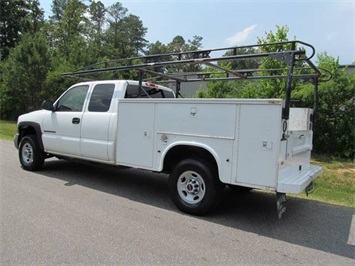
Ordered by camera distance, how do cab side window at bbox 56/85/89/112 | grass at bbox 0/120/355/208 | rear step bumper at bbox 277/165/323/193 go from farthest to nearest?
cab side window at bbox 56/85/89/112 < grass at bbox 0/120/355/208 < rear step bumper at bbox 277/165/323/193

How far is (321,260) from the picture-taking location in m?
3.87

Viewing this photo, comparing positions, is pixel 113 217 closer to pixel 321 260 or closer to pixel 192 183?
pixel 192 183

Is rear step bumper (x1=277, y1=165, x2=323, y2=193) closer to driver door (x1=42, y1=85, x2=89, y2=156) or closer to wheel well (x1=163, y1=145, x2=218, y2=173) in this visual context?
wheel well (x1=163, y1=145, x2=218, y2=173)

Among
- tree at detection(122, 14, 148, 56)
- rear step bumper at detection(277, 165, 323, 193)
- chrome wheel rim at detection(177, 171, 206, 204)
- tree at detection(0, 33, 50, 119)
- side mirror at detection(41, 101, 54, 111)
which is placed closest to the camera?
rear step bumper at detection(277, 165, 323, 193)

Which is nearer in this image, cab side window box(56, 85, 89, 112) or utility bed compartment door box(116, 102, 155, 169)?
utility bed compartment door box(116, 102, 155, 169)

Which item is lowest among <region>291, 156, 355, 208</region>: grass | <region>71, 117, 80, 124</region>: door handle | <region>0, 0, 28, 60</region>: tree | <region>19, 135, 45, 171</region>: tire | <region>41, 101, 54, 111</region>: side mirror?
<region>291, 156, 355, 208</region>: grass

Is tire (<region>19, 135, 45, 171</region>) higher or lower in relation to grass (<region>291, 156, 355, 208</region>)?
higher

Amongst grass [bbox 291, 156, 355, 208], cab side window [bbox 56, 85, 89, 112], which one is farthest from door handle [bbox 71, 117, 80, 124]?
grass [bbox 291, 156, 355, 208]

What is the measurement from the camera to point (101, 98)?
6.71 m

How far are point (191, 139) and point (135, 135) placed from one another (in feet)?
3.83

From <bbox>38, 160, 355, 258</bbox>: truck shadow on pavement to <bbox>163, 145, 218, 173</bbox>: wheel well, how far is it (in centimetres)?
69

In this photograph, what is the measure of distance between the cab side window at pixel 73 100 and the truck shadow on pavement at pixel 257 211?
4.96ft

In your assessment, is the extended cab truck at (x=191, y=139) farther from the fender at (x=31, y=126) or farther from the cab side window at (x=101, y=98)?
the fender at (x=31, y=126)

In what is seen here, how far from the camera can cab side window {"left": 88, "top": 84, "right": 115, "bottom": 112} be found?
6.57m
